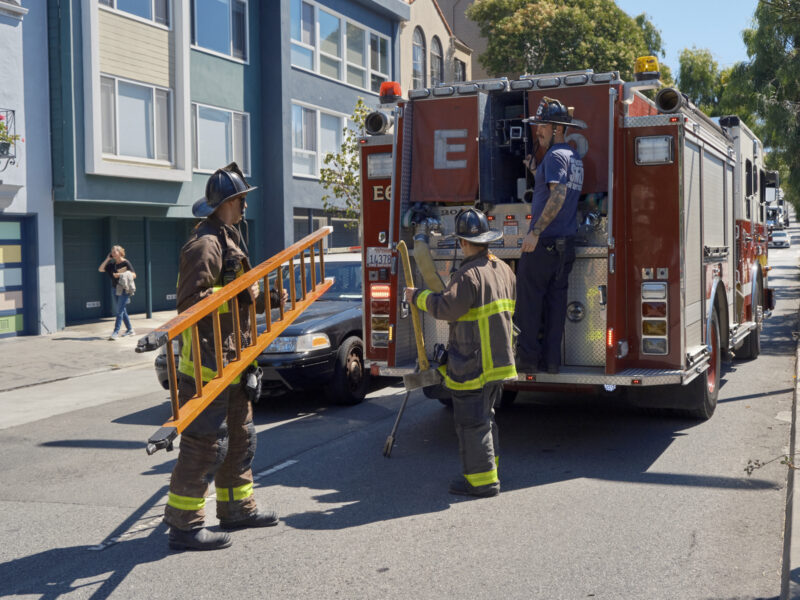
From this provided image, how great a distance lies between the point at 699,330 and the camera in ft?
24.2

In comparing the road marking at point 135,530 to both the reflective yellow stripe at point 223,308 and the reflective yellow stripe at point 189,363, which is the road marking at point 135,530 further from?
the reflective yellow stripe at point 223,308

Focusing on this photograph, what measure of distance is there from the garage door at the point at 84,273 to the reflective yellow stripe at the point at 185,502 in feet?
45.6

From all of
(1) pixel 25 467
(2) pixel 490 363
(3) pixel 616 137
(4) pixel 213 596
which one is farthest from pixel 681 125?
(1) pixel 25 467

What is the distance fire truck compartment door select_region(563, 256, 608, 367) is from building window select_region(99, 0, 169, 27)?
44.6 ft

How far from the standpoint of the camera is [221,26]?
822 inches

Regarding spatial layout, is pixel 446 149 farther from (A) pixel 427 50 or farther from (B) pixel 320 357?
(A) pixel 427 50

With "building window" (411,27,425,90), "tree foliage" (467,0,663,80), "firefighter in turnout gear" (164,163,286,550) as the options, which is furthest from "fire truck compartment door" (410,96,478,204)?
"tree foliage" (467,0,663,80)

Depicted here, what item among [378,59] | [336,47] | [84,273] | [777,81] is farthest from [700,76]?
[84,273]

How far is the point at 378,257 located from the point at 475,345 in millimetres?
1922

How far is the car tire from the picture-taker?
29.5 feet

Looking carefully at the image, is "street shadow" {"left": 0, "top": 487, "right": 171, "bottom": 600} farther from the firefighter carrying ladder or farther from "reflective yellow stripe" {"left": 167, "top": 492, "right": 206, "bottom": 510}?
the firefighter carrying ladder

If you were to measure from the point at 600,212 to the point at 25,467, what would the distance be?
16.0 feet

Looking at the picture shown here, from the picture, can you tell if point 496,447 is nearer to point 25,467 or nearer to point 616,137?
point 616,137

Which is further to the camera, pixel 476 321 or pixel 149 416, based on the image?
pixel 149 416
